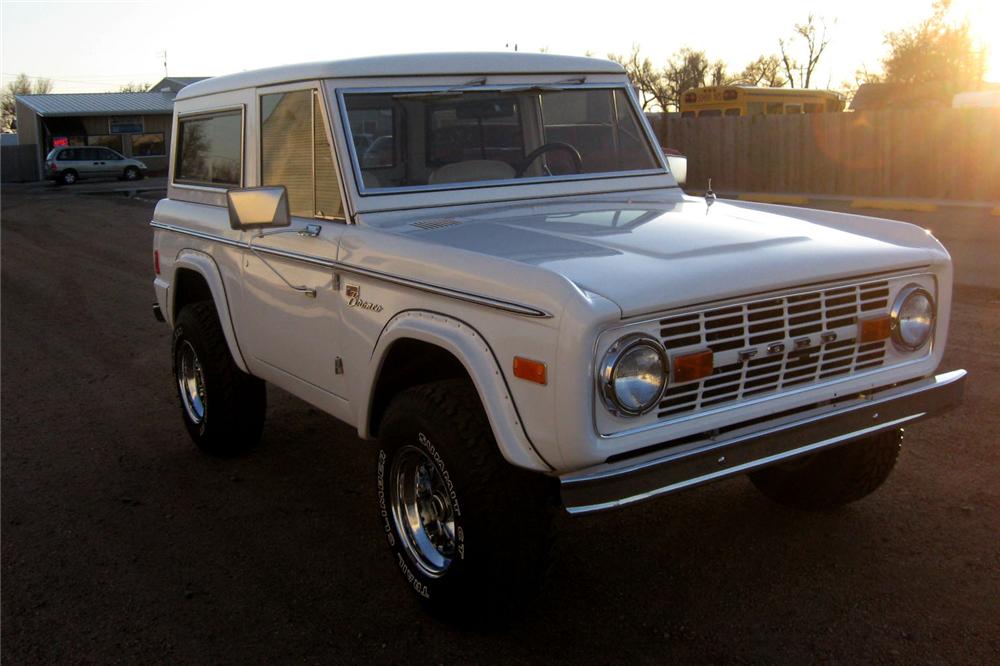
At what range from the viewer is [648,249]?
3463 mm

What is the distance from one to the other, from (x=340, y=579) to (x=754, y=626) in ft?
5.24

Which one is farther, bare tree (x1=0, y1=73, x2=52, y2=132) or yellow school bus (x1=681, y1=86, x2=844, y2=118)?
bare tree (x1=0, y1=73, x2=52, y2=132)

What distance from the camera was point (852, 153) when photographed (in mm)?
22250

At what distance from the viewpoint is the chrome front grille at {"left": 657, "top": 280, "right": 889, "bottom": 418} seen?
3.16 meters

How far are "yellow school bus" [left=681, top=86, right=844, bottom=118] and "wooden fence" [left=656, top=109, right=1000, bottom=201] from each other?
2.31m

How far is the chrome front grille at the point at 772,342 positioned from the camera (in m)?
3.16

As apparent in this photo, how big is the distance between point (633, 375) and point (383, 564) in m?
1.67

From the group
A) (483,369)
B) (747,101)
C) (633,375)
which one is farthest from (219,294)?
(747,101)

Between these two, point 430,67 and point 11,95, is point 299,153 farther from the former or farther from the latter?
point 11,95

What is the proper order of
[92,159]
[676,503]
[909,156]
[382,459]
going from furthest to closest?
[92,159] → [909,156] → [676,503] → [382,459]

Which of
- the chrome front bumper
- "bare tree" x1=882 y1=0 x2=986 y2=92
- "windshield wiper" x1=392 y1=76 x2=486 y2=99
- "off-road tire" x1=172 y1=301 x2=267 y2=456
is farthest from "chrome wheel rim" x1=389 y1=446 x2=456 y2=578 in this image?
"bare tree" x1=882 y1=0 x2=986 y2=92

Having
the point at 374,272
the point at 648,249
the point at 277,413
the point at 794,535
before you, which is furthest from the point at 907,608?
the point at 277,413

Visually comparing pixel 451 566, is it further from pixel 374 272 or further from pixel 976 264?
pixel 976 264

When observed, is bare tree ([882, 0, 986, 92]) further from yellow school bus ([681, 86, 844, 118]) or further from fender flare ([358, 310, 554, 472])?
fender flare ([358, 310, 554, 472])
